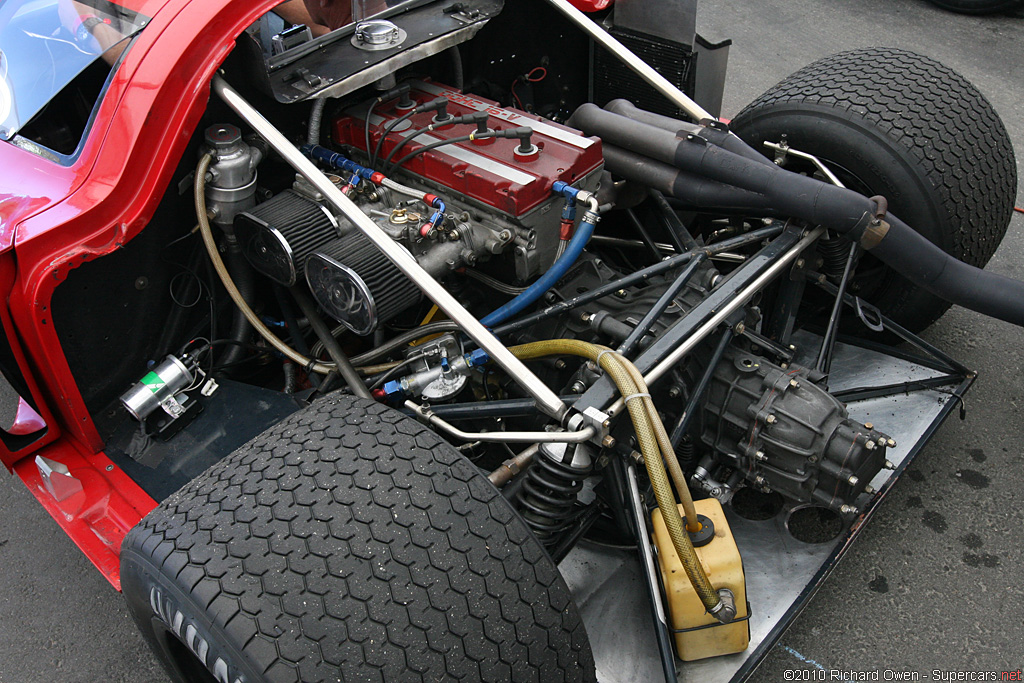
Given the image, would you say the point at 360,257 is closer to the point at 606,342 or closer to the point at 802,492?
the point at 606,342

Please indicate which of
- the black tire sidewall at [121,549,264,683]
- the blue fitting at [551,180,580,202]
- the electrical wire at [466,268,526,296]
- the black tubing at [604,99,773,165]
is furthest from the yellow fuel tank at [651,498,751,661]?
the black tubing at [604,99,773,165]

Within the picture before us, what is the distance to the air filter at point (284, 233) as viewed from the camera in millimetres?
2121

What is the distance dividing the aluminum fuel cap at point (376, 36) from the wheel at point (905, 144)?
1257mm

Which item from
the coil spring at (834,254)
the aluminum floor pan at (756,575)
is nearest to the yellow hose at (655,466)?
the aluminum floor pan at (756,575)

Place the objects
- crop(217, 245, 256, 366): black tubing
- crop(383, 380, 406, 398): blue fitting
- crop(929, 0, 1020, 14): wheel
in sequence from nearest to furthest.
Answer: crop(383, 380, 406, 398): blue fitting < crop(217, 245, 256, 366): black tubing < crop(929, 0, 1020, 14): wheel

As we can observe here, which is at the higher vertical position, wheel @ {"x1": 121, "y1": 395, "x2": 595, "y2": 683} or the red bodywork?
the red bodywork

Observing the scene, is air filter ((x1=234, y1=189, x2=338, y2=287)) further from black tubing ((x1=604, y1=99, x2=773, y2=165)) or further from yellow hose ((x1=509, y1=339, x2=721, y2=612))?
black tubing ((x1=604, y1=99, x2=773, y2=165))

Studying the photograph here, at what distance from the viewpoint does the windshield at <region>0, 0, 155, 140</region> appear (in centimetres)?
216

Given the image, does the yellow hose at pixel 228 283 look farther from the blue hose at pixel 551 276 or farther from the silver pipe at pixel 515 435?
the blue hose at pixel 551 276

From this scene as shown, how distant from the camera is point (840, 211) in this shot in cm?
214

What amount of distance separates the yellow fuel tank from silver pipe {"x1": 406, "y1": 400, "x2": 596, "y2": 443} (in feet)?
1.16

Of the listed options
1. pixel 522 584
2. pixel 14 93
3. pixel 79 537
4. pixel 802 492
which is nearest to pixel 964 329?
pixel 802 492

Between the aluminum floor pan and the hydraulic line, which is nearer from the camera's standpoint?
the aluminum floor pan

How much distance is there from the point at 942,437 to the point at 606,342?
139 cm
